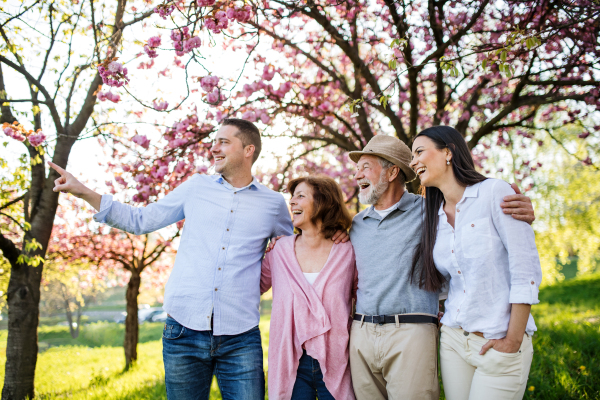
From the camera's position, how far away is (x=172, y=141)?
189 inches

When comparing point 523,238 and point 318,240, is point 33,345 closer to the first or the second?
point 318,240

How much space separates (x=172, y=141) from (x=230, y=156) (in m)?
2.20

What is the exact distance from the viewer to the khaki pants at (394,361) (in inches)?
90.1

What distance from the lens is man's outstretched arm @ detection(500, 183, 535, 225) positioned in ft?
6.40

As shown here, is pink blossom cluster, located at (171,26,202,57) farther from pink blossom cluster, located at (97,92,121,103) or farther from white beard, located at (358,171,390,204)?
white beard, located at (358,171,390,204)

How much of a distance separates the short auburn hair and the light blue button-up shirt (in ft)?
0.93

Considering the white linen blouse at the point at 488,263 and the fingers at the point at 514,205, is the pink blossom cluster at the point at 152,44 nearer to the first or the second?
the white linen blouse at the point at 488,263

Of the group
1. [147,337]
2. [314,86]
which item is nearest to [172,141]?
[314,86]

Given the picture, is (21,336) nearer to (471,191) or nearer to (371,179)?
(371,179)

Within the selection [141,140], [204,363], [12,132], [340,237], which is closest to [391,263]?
[340,237]

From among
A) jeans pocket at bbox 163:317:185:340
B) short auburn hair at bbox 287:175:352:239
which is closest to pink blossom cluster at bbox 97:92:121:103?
short auburn hair at bbox 287:175:352:239

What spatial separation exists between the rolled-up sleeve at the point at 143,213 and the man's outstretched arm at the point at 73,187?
51mm

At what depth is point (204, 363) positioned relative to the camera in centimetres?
254

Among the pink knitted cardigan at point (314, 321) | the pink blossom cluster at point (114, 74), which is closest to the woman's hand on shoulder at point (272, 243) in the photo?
the pink knitted cardigan at point (314, 321)
